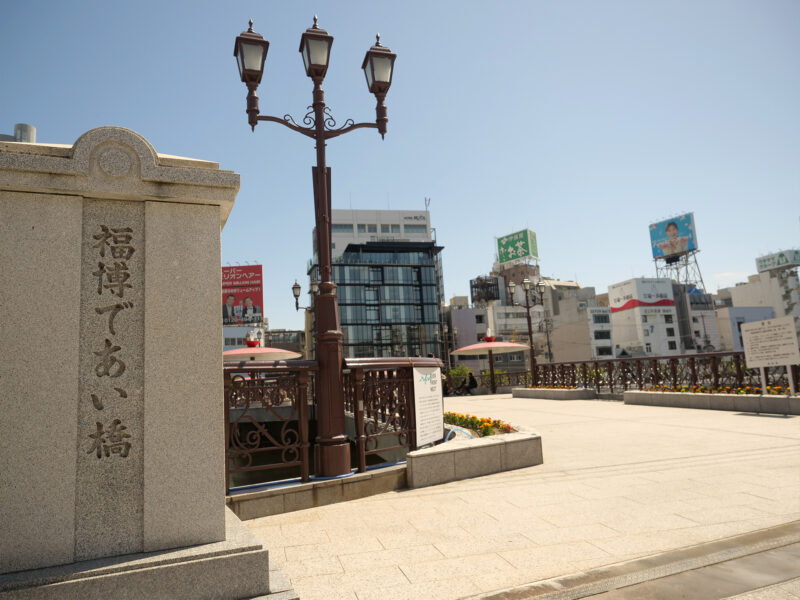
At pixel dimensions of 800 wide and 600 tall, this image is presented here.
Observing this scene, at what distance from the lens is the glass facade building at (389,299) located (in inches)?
3088

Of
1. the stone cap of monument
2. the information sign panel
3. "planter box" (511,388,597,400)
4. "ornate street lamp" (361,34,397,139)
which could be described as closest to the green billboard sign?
"planter box" (511,388,597,400)

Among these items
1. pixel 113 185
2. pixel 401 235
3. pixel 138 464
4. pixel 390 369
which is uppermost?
pixel 401 235

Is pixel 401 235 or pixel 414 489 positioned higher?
pixel 401 235

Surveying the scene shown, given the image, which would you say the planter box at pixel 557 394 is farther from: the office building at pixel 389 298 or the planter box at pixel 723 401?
the office building at pixel 389 298

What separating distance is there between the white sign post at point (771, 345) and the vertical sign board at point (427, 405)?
8.73m

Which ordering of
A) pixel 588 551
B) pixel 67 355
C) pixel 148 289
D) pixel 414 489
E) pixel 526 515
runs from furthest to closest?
pixel 414 489 < pixel 526 515 < pixel 588 551 < pixel 148 289 < pixel 67 355

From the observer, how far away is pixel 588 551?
3.87m

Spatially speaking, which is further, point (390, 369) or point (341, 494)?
point (390, 369)

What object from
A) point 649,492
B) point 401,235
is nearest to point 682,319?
point 401,235

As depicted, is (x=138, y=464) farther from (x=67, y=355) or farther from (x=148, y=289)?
(x=148, y=289)

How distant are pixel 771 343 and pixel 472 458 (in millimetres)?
9343

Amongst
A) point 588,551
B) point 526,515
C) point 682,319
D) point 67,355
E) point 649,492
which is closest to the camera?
point 67,355

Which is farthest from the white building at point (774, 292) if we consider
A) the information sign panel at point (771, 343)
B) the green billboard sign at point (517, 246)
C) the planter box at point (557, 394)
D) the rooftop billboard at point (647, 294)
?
the information sign panel at point (771, 343)

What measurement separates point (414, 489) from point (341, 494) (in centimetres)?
94
